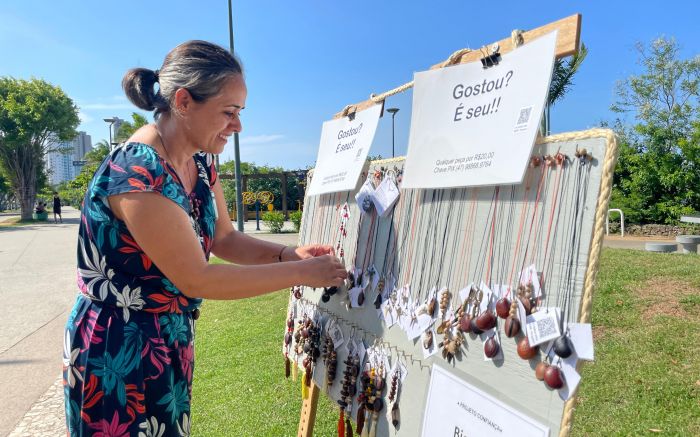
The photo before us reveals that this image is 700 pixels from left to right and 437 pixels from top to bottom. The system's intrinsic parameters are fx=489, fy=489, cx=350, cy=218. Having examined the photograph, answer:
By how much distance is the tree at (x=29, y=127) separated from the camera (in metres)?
24.9

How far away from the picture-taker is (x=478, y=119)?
1.09 m

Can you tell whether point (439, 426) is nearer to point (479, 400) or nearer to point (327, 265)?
point (479, 400)

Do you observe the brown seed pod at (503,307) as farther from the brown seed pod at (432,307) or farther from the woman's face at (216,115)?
the woman's face at (216,115)

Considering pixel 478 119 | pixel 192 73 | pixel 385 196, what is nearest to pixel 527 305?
pixel 478 119

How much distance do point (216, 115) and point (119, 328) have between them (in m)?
0.62

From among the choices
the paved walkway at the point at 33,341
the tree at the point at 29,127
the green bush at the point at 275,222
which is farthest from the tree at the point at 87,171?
the paved walkway at the point at 33,341

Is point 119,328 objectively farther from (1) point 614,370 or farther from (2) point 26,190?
(2) point 26,190

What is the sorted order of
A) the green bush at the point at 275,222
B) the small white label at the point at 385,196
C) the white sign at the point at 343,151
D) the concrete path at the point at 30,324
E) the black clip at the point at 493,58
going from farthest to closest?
1. the green bush at the point at 275,222
2. the concrete path at the point at 30,324
3. the white sign at the point at 343,151
4. the small white label at the point at 385,196
5. the black clip at the point at 493,58

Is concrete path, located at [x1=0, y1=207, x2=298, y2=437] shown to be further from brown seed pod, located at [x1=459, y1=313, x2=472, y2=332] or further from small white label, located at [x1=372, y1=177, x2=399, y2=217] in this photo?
brown seed pod, located at [x1=459, y1=313, x2=472, y2=332]

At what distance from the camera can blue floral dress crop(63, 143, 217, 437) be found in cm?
123

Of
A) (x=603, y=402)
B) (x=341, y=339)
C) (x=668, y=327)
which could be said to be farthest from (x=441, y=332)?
(x=668, y=327)

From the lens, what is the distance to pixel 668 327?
131 inches

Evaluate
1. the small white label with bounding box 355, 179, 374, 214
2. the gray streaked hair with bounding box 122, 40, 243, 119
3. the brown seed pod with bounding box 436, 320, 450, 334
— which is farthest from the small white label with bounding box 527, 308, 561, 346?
the gray streaked hair with bounding box 122, 40, 243, 119

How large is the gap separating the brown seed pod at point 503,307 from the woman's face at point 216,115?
0.85m
